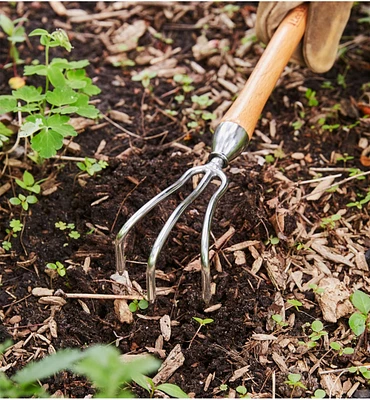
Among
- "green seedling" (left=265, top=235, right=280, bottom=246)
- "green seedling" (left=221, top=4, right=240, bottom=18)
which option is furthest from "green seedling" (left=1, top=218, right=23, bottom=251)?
"green seedling" (left=221, top=4, right=240, bottom=18)

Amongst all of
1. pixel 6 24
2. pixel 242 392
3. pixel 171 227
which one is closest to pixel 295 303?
pixel 242 392

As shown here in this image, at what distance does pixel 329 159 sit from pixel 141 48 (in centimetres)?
93

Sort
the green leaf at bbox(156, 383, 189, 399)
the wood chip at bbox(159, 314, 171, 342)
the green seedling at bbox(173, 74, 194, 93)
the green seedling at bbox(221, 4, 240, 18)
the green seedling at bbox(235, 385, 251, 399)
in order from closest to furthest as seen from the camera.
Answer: the green leaf at bbox(156, 383, 189, 399) → the green seedling at bbox(235, 385, 251, 399) → the wood chip at bbox(159, 314, 171, 342) → the green seedling at bbox(173, 74, 194, 93) → the green seedling at bbox(221, 4, 240, 18)

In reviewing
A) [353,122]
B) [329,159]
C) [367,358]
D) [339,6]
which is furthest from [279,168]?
[367,358]

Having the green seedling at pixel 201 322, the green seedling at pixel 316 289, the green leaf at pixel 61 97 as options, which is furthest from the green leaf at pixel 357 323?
the green leaf at pixel 61 97

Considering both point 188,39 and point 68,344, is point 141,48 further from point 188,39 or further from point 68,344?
point 68,344

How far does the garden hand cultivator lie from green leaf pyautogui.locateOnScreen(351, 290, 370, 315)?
0.38m

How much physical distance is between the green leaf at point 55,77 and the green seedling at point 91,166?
9.9 inches

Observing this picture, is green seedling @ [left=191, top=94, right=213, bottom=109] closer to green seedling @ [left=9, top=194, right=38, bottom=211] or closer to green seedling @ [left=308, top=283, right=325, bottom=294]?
green seedling @ [left=9, top=194, right=38, bottom=211]

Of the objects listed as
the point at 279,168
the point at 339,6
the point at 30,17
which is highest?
the point at 339,6

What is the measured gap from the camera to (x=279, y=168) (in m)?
2.05

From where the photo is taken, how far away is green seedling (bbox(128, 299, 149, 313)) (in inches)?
64.2

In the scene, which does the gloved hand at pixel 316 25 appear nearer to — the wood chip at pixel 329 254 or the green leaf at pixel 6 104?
the wood chip at pixel 329 254

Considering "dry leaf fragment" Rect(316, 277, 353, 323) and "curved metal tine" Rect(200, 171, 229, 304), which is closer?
"curved metal tine" Rect(200, 171, 229, 304)
